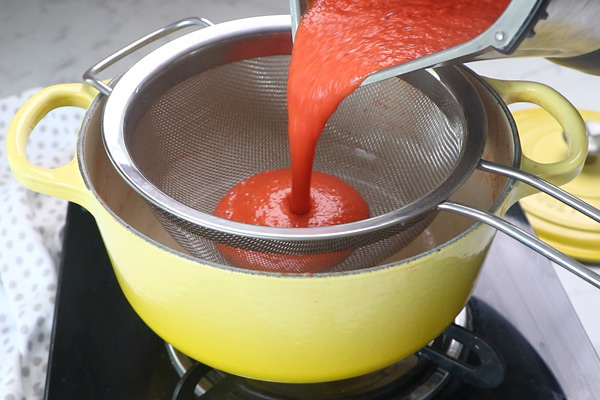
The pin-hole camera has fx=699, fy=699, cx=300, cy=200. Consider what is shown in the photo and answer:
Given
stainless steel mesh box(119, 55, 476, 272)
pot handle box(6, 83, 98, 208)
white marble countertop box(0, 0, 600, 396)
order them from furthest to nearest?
white marble countertop box(0, 0, 600, 396), stainless steel mesh box(119, 55, 476, 272), pot handle box(6, 83, 98, 208)

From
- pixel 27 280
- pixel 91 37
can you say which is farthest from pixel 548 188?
pixel 91 37

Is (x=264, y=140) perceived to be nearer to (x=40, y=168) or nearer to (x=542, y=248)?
(x=40, y=168)

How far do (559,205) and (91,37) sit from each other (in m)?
1.08

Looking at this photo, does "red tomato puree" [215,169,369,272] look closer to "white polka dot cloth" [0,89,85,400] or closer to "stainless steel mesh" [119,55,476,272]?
"stainless steel mesh" [119,55,476,272]

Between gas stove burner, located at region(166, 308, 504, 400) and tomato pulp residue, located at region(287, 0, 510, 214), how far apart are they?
235mm

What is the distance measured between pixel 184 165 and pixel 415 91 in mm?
318

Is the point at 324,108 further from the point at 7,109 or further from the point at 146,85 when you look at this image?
the point at 7,109

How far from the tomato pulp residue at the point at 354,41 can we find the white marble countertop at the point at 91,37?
753mm

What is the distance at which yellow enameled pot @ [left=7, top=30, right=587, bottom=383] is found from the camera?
577 millimetres

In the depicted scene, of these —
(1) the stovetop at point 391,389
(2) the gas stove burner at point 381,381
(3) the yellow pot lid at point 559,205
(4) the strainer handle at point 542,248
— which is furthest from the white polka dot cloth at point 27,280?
(3) the yellow pot lid at point 559,205

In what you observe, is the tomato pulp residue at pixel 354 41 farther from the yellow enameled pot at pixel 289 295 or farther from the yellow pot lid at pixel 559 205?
the yellow pot lid at pixel 559 205

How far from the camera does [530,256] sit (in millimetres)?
900

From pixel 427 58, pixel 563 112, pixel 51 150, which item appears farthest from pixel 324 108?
pixel 51 150

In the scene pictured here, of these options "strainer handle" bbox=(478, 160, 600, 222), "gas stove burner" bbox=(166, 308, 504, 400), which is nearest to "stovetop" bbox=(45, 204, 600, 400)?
"gas stove burner" bbox=(166, 308, 504, 400)
